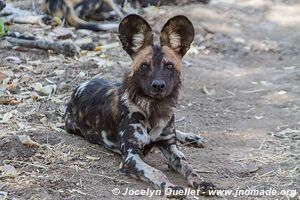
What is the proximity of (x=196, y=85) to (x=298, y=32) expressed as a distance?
2566 mm

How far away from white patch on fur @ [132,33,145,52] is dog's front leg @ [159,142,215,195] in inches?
24.8

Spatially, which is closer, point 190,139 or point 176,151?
point 176,151

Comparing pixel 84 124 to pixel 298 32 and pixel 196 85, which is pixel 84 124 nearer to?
pixel 196 85

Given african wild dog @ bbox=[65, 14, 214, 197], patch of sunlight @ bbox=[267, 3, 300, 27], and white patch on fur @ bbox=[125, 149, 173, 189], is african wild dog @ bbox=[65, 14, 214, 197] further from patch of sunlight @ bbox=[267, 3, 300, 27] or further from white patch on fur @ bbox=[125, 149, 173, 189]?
patch of sunlight @ bbox=[267, 3, 300, 27]

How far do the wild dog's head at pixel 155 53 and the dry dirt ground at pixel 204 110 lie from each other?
0.54 meters

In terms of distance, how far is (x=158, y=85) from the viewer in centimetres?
382

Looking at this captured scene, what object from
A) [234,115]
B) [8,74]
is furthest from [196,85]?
[8,74]

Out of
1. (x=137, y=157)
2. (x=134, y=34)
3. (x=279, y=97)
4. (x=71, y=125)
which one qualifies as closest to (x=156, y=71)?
(x=134, y=34)

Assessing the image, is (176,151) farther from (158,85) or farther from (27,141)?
(27,141)

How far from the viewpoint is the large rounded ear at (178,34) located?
405cm

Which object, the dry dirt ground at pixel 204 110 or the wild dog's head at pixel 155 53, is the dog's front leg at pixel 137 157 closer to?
the dry dirt ground at pixel 204 110

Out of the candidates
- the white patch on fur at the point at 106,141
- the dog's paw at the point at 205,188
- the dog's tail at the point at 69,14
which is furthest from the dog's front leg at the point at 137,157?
the dog's tail at the point at 69,14

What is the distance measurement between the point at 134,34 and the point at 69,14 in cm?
458

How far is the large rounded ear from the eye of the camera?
4.05 meters
